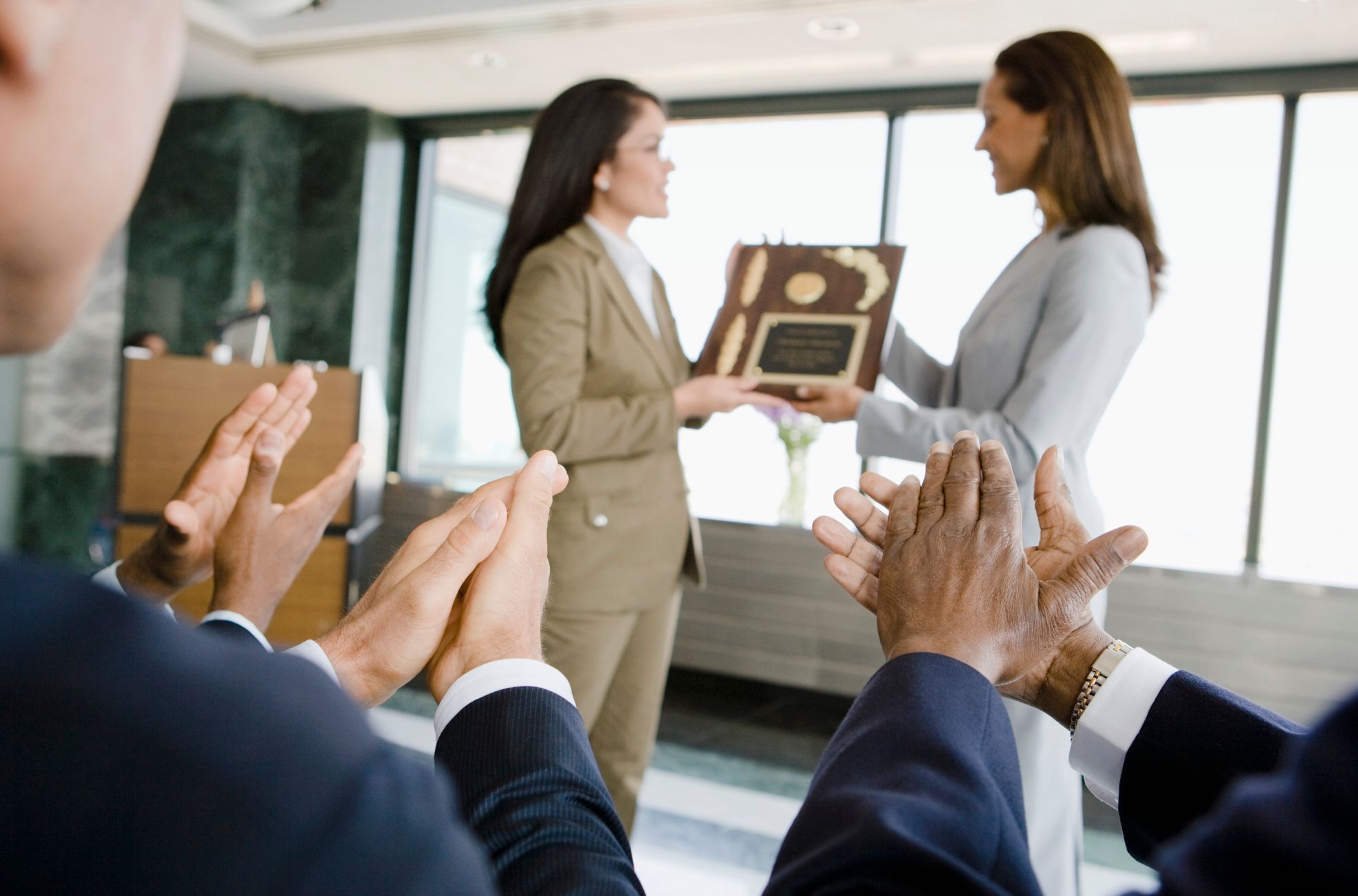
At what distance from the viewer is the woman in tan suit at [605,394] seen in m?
2.08

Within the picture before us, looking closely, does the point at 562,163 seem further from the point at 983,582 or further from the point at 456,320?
the point at 456,320

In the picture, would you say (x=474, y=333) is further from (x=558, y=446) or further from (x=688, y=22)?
(x=558, y=446)

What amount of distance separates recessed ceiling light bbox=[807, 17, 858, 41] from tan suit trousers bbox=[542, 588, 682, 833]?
8.91ft

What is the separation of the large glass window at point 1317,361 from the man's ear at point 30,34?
440 cm

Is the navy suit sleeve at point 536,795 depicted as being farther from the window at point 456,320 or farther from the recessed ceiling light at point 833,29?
the window at point 456,320

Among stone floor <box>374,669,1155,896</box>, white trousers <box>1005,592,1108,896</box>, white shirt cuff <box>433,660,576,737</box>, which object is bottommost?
stone floor <box>374,669,1155,896</box>

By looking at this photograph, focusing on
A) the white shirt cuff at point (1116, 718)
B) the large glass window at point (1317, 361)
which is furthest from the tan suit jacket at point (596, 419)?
the large glass window at point (1317, 361)

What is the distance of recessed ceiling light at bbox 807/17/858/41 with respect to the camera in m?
4.05

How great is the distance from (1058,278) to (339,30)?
402 cm

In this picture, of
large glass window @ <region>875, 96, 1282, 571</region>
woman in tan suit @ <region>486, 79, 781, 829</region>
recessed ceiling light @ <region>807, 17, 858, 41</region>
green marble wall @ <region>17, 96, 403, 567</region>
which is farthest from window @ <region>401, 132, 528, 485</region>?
woman in tan suit @ <region>486, 79, 781, 829</region>

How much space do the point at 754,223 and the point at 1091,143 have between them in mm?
3380

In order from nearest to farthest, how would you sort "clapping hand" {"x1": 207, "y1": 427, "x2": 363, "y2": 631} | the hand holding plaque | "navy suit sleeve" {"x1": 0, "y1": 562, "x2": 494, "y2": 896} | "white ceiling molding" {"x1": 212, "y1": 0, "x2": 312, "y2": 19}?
"navy suit sleeve" {"x1": 0, "y1": 562, "x2": 494, "y2": 896}
"clapping hand" {"x1": 207, "y1": 427, "x2": 363, "y2": 631}
the hand holding plaque
"white ceiling molding" {"x1": 212, "y1": 0, "x2": 312, "y2": 19}

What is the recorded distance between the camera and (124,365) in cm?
339

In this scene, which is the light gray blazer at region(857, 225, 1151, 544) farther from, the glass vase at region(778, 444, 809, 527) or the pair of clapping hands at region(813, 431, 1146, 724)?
the glass vase at region(778, 444, 809, 527)
